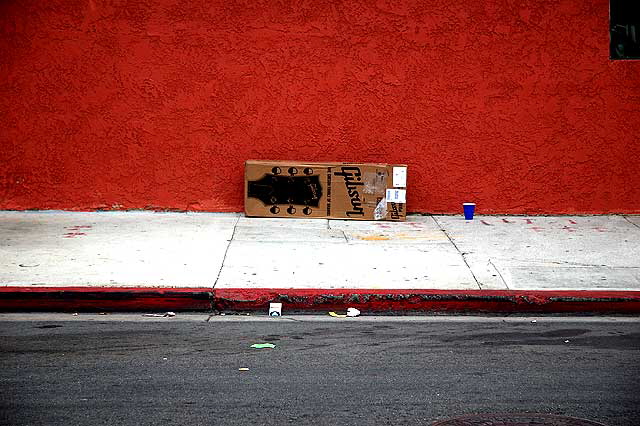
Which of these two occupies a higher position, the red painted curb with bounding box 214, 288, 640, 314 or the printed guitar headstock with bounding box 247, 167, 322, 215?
the printed guitar headstock with bounding box 247, 167, 322, 215

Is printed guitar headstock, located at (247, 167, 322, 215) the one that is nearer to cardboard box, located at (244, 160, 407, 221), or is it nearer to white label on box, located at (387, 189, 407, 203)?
cardboard box, located at (244, 160, 407, 221)

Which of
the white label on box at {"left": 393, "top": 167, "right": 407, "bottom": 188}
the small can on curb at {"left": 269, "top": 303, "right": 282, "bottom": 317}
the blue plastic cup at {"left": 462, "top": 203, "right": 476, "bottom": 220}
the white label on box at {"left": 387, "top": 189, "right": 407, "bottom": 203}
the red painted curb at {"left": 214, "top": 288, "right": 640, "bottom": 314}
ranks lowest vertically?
the small can on curb at {"left": 269, "top": 303, "right": 282, "bottom": 317}

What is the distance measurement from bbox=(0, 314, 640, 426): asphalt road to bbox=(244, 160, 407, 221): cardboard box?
129 inches

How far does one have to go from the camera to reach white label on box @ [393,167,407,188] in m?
10.8

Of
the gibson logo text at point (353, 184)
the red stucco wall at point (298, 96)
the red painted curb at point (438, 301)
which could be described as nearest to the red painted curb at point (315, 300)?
the red painted curb at point (438, 301)

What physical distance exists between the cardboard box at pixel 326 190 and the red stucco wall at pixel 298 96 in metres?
0.41

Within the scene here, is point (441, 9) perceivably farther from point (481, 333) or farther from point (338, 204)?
point (481, 333)

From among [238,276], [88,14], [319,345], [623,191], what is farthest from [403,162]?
[319,345]

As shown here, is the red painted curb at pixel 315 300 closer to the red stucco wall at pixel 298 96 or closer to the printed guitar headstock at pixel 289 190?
the printed guitar headstock at pixel 289 190

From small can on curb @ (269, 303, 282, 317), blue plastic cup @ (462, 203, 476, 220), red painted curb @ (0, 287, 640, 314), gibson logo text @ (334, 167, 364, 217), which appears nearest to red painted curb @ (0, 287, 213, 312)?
red painted curb @ (0, 287, 640, 314)

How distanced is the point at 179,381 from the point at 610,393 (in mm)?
2656

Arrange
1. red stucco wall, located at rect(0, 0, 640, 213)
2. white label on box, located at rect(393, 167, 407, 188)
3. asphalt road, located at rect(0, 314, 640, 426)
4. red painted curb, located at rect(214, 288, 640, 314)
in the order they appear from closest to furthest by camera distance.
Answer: asphalt road, located at rect(0, 314, 640, 426)
red painted curb, located at rect(214, 288, 640, 314)
white label on box, located at rect(393, 167, 407, 188)
red stucco wall, located at rect(0, 0, 640, 213)

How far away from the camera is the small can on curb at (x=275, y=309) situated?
25.7ft

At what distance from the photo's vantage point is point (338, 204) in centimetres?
1090
